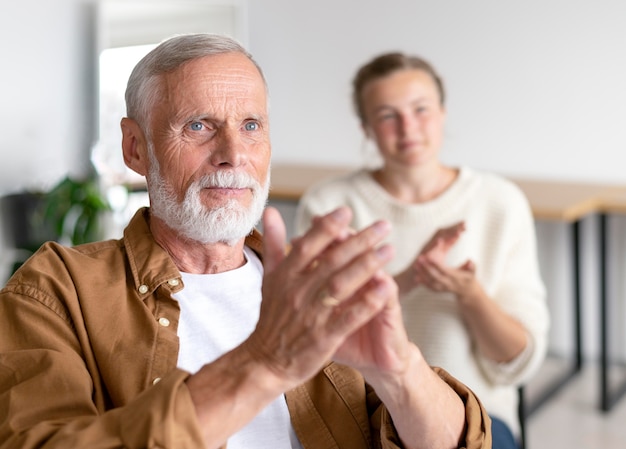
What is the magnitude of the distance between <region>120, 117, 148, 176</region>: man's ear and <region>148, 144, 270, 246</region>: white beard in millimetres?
99

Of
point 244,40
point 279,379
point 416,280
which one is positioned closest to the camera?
point 279,379

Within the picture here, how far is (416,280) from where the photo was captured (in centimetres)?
240

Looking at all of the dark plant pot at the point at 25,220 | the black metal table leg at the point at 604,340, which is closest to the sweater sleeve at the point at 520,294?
the black metal table leg at the point at 604,340

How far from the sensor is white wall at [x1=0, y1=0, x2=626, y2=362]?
166 inches

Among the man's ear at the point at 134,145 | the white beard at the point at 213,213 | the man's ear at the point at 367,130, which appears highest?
the man's ear at the point at 134,145

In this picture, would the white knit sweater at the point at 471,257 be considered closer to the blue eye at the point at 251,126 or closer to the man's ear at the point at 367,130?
the man's ear at the point at 367,130

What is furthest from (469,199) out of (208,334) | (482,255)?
(208,334)

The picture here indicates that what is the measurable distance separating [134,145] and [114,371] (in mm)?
429

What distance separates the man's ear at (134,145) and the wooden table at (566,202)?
7.50 feet

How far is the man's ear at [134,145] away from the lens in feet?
5.34

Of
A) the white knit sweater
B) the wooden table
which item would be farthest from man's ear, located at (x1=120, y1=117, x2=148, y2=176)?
the wooden table

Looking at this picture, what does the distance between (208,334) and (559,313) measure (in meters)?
3.21

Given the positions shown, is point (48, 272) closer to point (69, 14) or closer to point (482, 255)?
point (482, 255)

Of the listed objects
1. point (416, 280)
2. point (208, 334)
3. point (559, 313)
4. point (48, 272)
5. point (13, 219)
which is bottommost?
point (559, 313)
